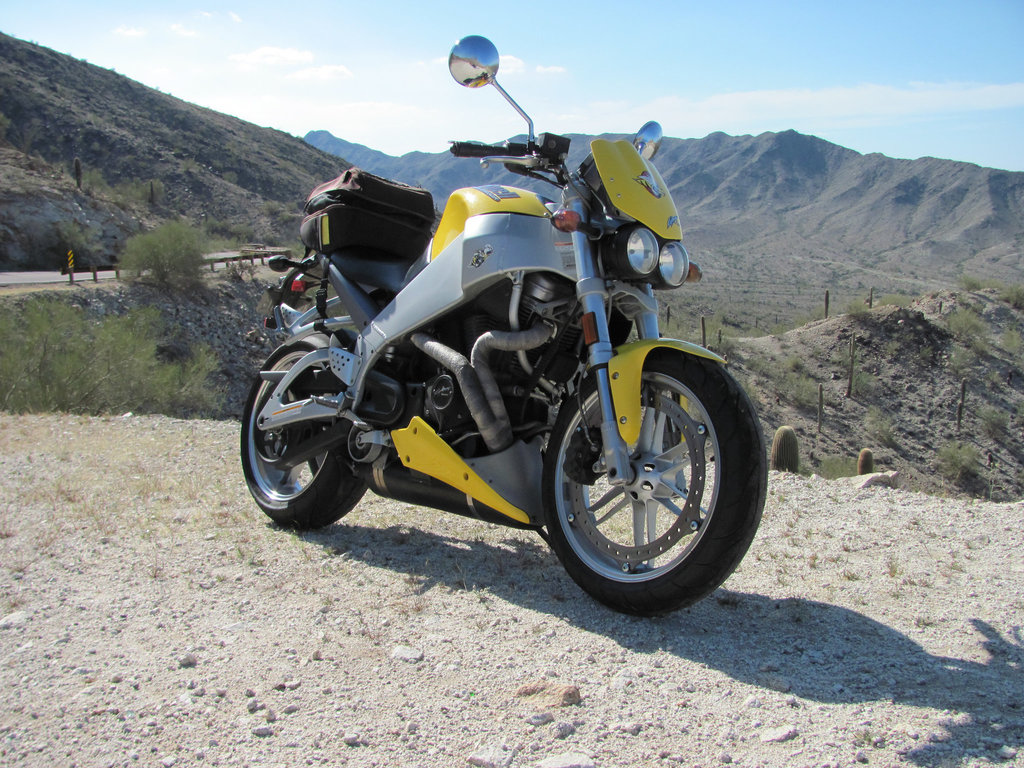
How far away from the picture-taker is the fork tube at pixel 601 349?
3535 mm

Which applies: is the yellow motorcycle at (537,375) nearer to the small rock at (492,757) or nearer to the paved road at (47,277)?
the small rock at (492,757)

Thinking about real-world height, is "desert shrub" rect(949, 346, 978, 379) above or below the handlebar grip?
below

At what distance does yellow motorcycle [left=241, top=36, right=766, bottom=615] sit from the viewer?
11.3 feet

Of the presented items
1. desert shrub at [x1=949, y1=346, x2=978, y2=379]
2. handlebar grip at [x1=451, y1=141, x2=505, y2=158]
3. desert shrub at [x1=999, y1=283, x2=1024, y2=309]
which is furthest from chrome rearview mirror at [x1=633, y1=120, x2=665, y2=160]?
desert shrub at [x1=999, y1=283, x2=1024, y2=309]

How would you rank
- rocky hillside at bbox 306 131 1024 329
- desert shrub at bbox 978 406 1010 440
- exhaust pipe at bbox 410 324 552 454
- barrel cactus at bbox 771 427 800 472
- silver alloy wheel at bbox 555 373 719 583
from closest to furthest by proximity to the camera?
silver alloy wheel at bbox 555 373 719 583
exhaust pipe at bbox 410 324 552 454
barrel cactus at bbox 771 427 800 472
desert shrub at bbox 978 406 1010 440
rocky hillside at bbox 306 131 1024 329

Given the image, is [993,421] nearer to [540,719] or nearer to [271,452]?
[271,452]

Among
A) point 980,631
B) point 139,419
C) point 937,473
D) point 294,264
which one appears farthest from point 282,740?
point 937,473

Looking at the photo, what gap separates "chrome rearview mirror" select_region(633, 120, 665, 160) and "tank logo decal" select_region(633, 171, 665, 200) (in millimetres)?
419

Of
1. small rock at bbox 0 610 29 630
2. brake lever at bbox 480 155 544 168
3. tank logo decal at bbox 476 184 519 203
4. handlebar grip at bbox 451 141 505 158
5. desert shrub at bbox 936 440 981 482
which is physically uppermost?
handlebar grip at bbox 451 141 505 158

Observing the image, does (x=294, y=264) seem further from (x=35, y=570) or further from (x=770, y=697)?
(x=770, y=697)

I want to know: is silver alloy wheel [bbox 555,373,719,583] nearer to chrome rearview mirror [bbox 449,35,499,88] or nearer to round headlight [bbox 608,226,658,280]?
round headlight [bbox 608,226,658,280]

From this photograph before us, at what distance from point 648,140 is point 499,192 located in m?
0.78

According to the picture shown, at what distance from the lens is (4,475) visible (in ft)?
21.0

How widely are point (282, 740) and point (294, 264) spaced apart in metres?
3.40
